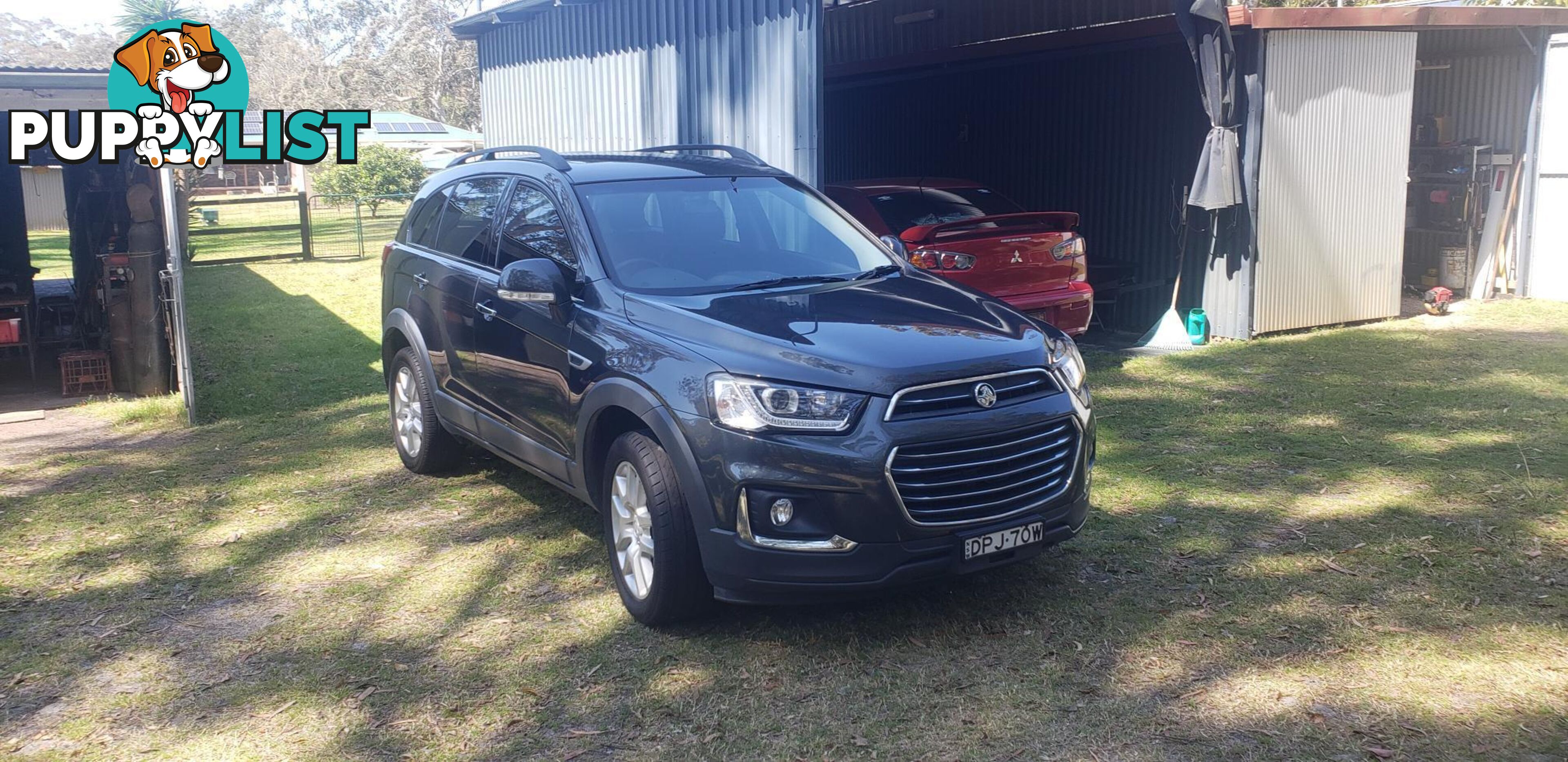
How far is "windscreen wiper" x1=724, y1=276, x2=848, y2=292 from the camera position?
5238mm

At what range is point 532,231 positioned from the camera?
19.0ft

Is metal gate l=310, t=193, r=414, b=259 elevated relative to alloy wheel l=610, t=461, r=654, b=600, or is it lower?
elevated

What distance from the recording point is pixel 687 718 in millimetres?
4113

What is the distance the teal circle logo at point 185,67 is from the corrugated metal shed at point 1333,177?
9749 millimetres

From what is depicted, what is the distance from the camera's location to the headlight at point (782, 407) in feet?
13.9

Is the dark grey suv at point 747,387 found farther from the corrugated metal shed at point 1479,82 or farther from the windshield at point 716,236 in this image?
the corrugated metal shed at point 1479,82

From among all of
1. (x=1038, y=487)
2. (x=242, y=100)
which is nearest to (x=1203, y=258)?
(x=1038, y=487)

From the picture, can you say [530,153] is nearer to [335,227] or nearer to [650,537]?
[650,537]

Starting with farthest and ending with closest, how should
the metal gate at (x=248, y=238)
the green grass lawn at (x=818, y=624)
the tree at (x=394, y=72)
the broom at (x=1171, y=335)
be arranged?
the tree at (x=394, y=72) < the metal gate at (x=248, y=238) < the broom at (x=1171, y=335) < the green grass lawn at (x=818, y=624)

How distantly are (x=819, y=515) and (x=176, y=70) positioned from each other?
583 inches

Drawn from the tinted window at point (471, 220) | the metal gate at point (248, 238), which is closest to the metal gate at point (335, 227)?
the metal gate at point (248, 238)

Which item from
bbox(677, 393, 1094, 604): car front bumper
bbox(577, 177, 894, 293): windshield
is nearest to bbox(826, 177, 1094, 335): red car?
bbox(577, 177, 894, 293): windshield

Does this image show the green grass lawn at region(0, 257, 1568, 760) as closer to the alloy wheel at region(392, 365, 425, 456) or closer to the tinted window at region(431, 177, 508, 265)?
the alloy wheel at region(392, 365, 425, 456)

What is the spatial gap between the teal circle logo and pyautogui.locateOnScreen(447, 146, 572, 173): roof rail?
535 cm
